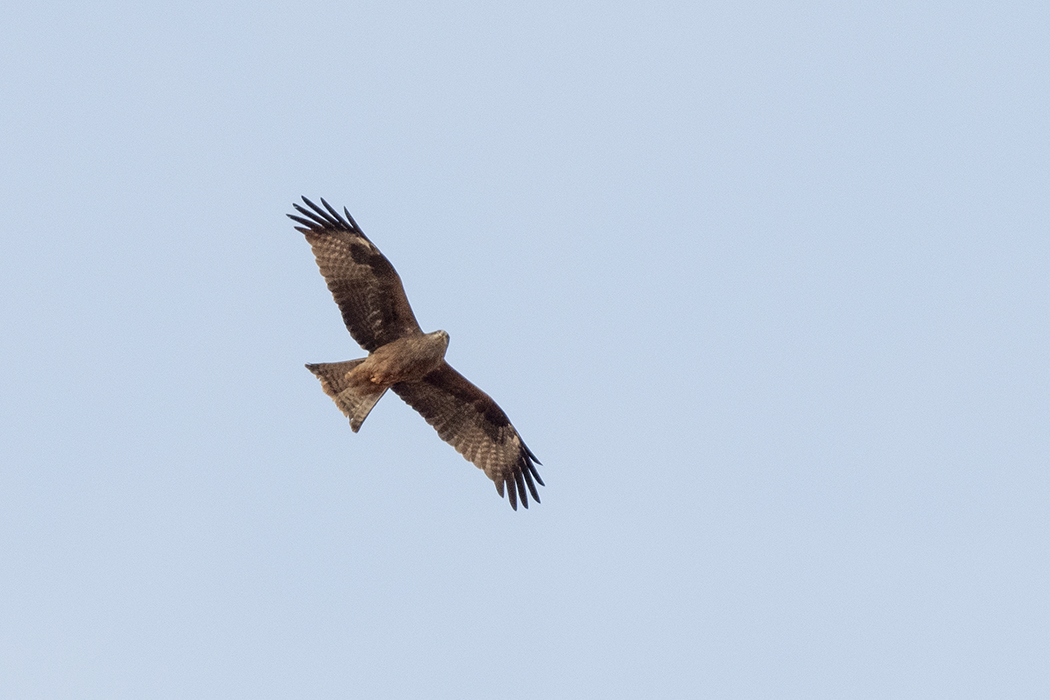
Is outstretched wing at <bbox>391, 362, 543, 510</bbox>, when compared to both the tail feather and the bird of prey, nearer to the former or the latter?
the bird of prey

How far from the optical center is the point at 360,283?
520 inches

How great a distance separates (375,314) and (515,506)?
2.75 metres

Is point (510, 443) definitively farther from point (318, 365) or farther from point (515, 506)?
point (318, 365)

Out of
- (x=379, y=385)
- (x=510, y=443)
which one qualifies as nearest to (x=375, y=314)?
(x=379, y=385)

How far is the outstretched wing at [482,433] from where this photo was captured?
14.1m

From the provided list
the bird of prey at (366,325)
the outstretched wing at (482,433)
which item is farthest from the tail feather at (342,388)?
the outstretched wing at (482,433)

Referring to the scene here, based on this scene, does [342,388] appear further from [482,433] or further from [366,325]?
[482,433]

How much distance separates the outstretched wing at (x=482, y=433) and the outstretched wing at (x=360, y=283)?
3.22 feet

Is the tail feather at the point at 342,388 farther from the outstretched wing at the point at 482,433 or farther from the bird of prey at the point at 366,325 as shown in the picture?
the outstretched wing at the point at 482,433

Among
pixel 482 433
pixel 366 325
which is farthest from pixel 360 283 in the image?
pixel 482 433

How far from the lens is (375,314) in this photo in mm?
13297

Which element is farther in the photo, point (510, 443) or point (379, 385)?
point (510, 443)

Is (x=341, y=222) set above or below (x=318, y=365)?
above

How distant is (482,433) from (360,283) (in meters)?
2.34
